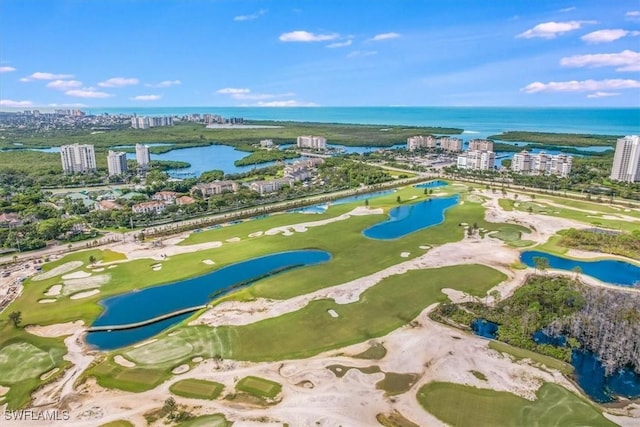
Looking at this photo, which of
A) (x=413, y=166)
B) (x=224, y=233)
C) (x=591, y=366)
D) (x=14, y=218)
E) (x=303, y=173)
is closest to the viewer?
(x=591, y=366)

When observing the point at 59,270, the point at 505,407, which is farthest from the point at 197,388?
the point at 59,270

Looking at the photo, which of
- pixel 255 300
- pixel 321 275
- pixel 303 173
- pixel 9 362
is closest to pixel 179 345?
pixel 255 300

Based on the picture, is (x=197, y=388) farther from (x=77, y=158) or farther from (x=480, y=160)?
(x=480, y=160)

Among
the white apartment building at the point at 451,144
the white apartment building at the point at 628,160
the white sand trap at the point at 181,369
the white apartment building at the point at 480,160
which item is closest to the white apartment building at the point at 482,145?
the white apartment building at the point at 451,144

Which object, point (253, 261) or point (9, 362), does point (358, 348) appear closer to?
point (253, 261)

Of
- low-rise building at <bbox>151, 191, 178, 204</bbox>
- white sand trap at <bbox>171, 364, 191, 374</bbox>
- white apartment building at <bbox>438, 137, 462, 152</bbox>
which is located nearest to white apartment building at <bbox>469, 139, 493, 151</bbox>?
white apartment building at <bbox>438, 137, 462, 152</bbox>

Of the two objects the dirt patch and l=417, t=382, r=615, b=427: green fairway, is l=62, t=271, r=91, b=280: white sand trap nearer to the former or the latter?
the dirt patch
